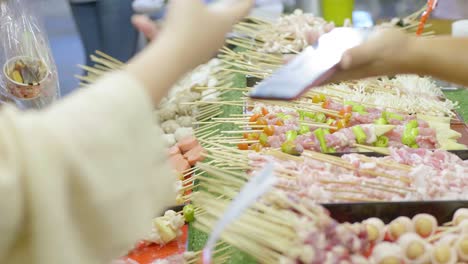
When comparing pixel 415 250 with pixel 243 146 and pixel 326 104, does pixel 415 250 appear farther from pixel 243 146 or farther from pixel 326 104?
pixel 326 104

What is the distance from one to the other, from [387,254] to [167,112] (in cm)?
182

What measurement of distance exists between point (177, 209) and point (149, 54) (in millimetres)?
1123

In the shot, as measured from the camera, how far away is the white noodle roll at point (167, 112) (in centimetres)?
319

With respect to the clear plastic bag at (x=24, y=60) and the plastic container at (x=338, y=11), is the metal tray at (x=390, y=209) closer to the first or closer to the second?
the clear plastic bag at (x=24, y=60)

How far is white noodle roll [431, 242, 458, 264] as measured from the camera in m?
1.62

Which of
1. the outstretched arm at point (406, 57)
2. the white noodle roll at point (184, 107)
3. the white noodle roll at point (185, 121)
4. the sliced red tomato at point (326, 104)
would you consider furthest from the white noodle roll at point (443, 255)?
the white noodle roll at point (184, 107)

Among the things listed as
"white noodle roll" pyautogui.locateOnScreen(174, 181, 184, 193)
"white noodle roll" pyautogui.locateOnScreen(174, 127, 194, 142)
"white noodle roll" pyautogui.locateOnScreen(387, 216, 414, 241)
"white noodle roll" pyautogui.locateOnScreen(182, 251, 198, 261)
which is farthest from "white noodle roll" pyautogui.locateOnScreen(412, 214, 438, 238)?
"white noodle roll" pyautogui.locateOnScreen(174, 127, 194, 142)

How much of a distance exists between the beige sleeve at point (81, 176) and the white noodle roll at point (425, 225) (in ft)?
3.01

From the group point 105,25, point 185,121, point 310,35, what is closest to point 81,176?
point 185,121

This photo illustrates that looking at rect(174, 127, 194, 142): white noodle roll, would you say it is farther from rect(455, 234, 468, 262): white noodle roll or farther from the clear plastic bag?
rect(455, 234, 468, 262): white noodle roll

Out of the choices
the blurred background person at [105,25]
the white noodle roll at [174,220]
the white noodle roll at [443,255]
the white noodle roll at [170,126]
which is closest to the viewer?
the white noodle roll at [443,255]

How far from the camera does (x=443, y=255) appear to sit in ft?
5.30

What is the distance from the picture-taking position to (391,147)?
2471mm

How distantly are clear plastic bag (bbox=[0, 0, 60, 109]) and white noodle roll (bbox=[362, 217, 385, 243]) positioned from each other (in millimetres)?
1793
